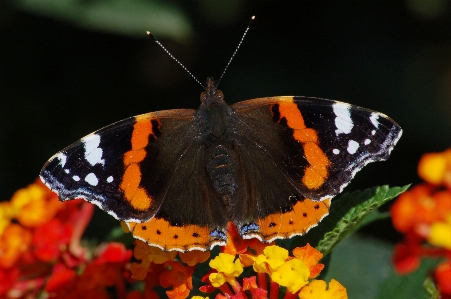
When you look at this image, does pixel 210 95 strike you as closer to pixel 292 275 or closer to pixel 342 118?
pixel 342 118

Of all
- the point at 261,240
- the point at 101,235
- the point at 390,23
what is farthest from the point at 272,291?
the point at 390,23

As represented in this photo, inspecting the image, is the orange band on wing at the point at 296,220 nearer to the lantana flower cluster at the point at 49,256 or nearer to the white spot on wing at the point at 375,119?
the white spot on wing at the point at 375,119

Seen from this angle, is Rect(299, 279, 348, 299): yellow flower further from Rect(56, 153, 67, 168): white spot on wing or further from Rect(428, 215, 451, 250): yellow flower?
Rect(56, 153, 67, 168): white spot on wing

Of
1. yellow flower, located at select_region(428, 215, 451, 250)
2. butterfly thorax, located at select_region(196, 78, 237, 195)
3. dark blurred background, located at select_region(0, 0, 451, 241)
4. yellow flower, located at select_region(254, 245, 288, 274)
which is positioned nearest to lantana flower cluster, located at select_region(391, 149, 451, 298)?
yellow flower, located at select_region(428, 215, 451, 250)

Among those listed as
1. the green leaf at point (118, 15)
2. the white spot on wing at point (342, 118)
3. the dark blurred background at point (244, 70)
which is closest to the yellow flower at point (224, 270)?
the white spot on wing at point (342, 118)

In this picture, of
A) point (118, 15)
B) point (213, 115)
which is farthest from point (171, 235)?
point (118, 15)
